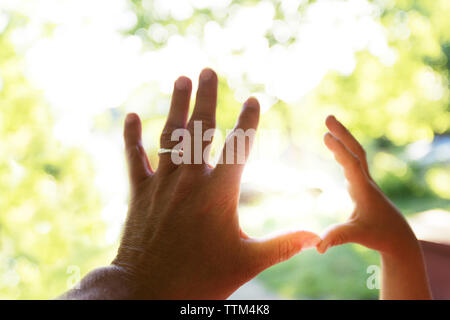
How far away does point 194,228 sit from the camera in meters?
0.54

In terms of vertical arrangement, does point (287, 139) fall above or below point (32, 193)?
above

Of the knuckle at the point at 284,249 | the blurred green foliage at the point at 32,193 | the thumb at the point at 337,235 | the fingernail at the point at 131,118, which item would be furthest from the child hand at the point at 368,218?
the blurred green foliage at the point at 32,193

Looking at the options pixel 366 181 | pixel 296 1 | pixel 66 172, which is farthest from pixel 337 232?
pixel 296 1

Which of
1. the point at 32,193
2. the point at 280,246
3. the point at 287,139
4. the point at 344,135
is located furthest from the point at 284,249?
the point at 287,139

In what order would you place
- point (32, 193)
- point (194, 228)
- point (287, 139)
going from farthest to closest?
point (287, 139) → point (32, 193) → point (194, 228)

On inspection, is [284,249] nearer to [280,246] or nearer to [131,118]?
[280,246]

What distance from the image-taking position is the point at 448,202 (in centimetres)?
440

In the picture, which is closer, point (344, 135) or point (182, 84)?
point (182, 84)

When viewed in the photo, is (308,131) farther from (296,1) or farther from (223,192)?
(223,192)

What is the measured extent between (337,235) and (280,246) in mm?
118

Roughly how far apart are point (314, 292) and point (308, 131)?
6.53 ft

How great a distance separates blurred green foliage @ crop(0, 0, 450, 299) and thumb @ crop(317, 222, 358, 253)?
0.75 metres

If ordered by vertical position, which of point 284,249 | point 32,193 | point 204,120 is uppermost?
point 32,193

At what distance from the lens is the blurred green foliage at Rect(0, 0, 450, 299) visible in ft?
4.80
